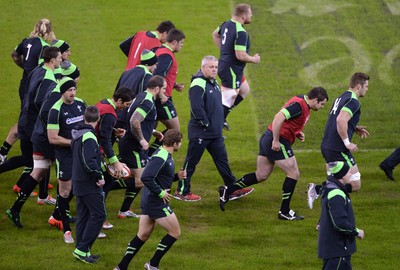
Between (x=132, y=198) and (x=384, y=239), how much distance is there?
3803 millimetres

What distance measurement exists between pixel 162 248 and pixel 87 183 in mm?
1315

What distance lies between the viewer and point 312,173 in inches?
670

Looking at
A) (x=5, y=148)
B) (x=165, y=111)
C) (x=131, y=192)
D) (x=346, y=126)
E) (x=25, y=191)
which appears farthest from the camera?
(x=5, y=148)

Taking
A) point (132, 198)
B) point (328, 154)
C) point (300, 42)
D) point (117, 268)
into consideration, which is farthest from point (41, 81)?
point (300, 42)

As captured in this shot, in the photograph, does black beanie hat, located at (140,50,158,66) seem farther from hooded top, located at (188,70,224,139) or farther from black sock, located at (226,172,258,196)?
black sock, located at (226,172,258,196)

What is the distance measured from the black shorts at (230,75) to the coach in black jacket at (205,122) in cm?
199

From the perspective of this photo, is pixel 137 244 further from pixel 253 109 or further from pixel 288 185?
pixel 253 109

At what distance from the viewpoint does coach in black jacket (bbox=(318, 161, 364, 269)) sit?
1132 centimetres

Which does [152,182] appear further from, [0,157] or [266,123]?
[266,123]

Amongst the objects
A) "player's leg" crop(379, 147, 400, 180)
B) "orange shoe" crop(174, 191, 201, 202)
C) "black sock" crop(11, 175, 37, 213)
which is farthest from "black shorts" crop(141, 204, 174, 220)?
"player's leg" crop(379, 147, 400, 180)

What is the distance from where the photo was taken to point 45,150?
14.3m

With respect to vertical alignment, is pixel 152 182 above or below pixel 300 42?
above

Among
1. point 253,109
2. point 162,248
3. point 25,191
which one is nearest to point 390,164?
point 253,109

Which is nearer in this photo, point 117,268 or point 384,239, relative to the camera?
point 117,268
